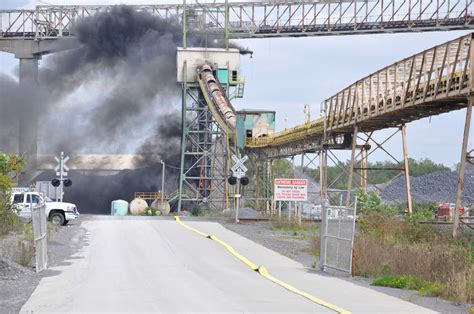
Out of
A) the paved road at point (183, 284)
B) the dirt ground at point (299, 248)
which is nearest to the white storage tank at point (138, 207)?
the dirt ground at point (299, 248)

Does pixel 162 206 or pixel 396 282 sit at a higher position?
pixel 396 282

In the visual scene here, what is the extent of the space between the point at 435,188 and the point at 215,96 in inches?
868

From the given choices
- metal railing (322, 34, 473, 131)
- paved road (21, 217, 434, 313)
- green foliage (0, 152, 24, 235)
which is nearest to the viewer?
paved road (21, 217, 434, 313)

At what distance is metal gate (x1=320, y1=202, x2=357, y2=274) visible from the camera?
76.4 ft

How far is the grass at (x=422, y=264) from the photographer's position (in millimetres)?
19016

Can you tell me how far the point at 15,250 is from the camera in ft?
86.8

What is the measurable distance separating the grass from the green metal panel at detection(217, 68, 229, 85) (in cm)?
5668

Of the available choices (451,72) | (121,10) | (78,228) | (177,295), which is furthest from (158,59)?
(177,295)

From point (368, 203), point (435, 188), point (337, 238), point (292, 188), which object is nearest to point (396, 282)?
point (337, 238)

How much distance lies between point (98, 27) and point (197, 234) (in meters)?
60.5

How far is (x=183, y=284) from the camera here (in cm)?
1958

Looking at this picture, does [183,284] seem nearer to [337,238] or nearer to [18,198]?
[337,238]

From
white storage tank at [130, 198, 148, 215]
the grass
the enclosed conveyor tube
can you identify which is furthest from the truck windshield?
the enclosed conveyor tube

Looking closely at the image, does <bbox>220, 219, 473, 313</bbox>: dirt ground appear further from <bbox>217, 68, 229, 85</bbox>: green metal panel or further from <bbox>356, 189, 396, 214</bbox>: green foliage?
<bbox>217, 68, 229, 85</bbox>: green metal panel
